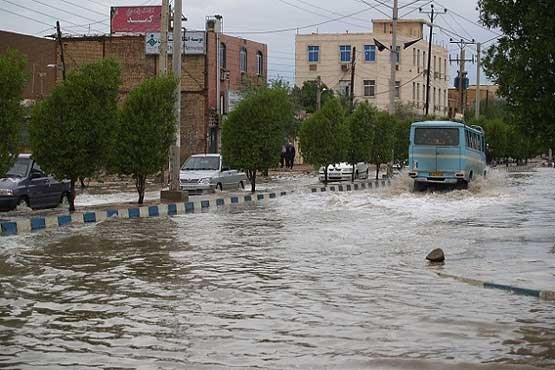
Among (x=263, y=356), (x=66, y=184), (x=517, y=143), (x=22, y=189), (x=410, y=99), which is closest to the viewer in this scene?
(x=263, y=356)

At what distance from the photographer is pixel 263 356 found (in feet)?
26.6

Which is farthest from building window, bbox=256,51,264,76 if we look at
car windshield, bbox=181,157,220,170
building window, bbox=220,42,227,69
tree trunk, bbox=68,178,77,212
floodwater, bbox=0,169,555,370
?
floodwater, bbox=0,169,555,370

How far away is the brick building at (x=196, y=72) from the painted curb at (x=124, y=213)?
24.4 metres

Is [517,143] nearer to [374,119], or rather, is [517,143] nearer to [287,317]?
[374,119]

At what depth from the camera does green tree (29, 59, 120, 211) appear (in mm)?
22969

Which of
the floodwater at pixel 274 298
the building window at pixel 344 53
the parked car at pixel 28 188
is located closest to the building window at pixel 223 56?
the parked car at pixel 28 188

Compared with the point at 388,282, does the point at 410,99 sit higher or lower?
higher

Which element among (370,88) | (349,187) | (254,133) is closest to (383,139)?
(349,187)

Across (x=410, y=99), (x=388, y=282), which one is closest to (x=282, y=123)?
(x=388, y=282)

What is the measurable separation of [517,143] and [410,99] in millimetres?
14644

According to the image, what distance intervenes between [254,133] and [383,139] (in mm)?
17255

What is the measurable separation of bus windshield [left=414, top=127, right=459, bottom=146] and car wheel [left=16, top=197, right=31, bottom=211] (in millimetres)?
17170

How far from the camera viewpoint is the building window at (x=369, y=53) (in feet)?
309

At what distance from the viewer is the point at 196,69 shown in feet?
186
